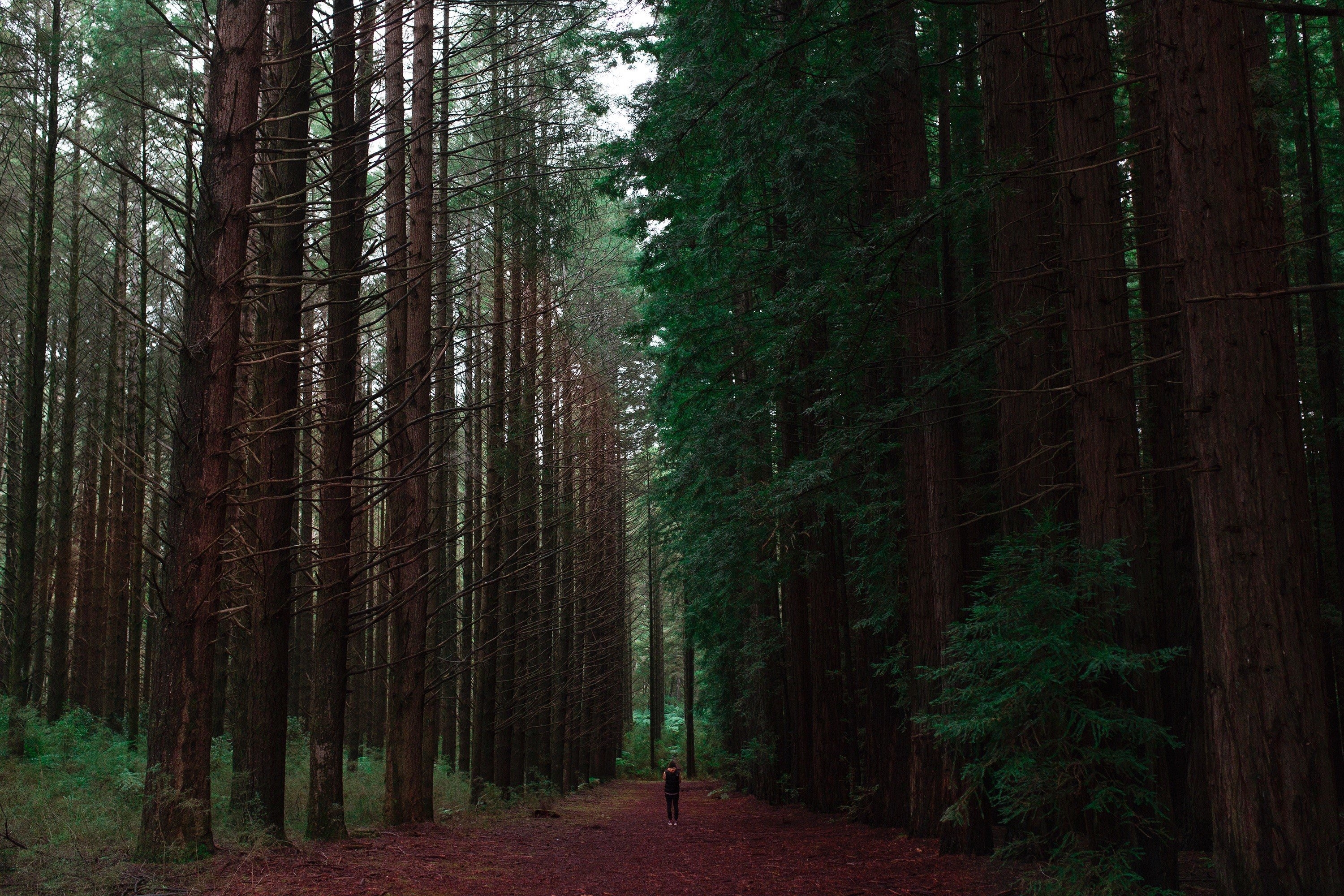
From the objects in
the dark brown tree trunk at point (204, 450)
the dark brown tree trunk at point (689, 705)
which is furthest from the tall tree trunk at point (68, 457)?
the dark brown tree trunk at point (689, 705)

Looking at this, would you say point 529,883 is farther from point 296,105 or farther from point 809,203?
point 809,203

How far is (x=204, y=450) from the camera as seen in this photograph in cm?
598

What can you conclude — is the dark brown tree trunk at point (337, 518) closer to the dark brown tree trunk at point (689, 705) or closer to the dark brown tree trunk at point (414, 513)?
the dark brown tree trunk at point (414, 513)

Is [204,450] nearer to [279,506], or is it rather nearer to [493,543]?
[279,506]

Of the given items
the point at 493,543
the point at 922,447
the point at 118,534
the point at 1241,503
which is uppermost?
the point at 922,447

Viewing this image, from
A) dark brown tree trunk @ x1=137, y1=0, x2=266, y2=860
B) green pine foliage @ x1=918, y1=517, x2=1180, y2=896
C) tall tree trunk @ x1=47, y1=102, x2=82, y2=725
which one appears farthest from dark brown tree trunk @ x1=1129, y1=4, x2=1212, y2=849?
tall tree trunk @ x1=47, y1=102, x2=82, y2=725

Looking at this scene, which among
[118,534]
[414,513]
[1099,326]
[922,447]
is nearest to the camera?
[1099,326]

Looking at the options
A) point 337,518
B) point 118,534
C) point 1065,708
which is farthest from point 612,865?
point 118,534

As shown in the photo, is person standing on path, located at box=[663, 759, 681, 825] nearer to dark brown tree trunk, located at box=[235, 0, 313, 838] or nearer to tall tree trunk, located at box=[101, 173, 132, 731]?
→ dark brown tree trunk, located at box=[235, 0, 313, 838]

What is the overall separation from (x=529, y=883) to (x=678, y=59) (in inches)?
415

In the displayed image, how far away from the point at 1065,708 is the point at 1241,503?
1888 mm

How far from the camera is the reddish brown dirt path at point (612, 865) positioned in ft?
20.9

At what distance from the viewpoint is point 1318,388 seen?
1469 cm

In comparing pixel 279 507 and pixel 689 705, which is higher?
pixel 279 507
